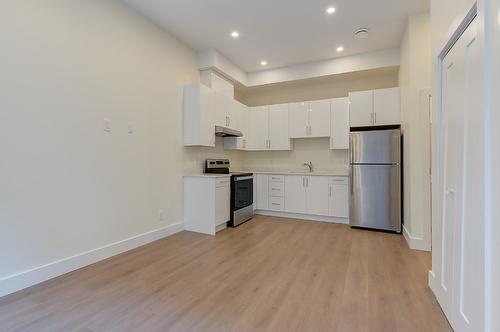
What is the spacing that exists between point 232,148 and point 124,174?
2.42m

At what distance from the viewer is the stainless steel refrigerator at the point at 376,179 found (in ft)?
12.2

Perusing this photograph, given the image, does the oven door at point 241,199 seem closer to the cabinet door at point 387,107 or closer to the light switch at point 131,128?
the light switch at point 131,128

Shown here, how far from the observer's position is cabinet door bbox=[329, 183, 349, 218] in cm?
430

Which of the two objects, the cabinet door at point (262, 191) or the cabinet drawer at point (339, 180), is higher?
the cabinet drawer at point (339, 180)

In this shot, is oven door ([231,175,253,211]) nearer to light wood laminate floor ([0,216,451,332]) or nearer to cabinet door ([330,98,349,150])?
light wood laminate floor ([0,216,451,332])

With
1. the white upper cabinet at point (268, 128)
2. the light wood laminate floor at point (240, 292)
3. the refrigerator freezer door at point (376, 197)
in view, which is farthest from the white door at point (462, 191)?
the white upper cabinet at point (268, 128)

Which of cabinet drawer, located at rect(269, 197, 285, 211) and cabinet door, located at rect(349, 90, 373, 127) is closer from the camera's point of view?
cabinet door, located at rect(349, 90, 373, 127)

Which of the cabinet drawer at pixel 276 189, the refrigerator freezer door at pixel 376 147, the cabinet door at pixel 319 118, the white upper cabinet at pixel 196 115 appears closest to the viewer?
the refrigerator freezer door at pixel 376 147

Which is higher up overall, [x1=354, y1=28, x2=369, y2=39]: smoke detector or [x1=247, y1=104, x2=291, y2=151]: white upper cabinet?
[x1=354, y1=28, x2=369, y2=39]: smoke detector

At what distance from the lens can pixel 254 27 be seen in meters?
3.52

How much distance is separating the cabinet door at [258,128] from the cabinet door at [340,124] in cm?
137

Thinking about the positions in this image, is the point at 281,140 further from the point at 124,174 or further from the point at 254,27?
the point at 124,174

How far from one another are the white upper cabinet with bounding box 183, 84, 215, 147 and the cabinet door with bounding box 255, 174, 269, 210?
150 cm

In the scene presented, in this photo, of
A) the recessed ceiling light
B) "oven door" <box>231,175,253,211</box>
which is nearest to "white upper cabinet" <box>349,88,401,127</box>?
the recessed ceiling light
